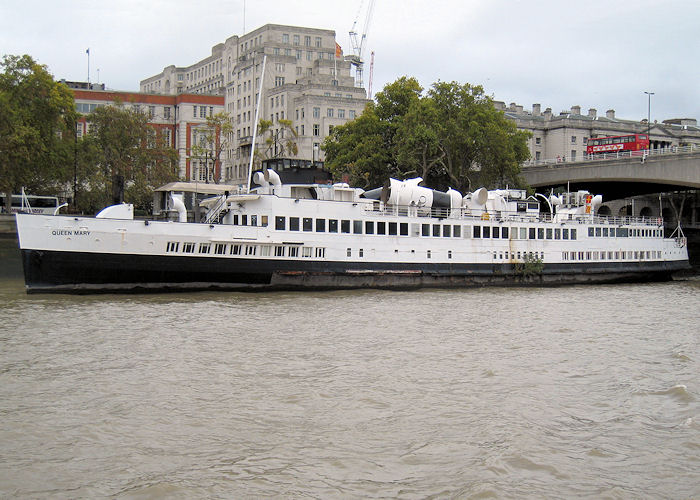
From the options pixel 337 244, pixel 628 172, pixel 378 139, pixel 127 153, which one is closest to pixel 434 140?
pixel 378 139

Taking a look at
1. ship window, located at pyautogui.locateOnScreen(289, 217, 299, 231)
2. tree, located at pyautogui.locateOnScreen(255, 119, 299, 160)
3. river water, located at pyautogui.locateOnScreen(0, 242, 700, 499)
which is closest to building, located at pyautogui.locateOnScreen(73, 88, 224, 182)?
tree, located at pyautogui.locateOnScreen(255, 119, 299, 160)

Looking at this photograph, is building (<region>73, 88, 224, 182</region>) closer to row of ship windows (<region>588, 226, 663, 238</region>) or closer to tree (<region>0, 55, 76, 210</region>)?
tree (<region>0, 55, 76, 210</region>)

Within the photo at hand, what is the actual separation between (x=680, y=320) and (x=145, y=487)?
22.3 m

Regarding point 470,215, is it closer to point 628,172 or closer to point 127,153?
point 628,172

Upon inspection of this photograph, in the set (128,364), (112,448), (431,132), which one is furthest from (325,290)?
(431,132)

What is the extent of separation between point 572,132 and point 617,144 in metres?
20.7

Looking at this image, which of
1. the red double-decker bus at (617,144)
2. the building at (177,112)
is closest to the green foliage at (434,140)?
the red double-decker bus at (617,144)

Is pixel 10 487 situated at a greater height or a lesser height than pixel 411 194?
lesser

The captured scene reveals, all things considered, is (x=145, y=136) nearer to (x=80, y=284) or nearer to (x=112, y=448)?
(x=80, y=284)

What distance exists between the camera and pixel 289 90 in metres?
87.5

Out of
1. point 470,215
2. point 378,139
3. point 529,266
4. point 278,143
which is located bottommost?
point 529,266

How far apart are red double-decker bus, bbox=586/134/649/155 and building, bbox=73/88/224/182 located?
45.8 meters

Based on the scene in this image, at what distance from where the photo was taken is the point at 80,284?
2936cm

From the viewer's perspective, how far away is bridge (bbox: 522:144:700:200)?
170ft
